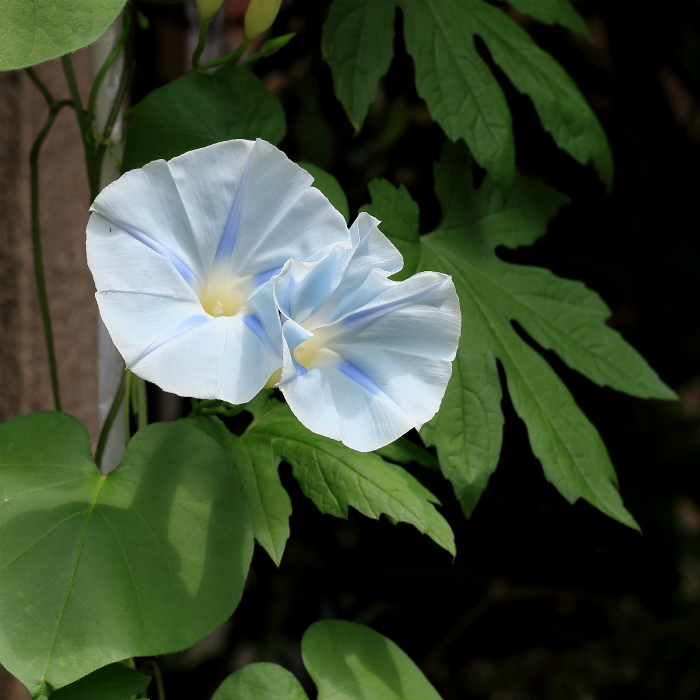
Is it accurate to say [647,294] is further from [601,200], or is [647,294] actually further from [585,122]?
[585,122]

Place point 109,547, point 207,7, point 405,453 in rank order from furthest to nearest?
point 405,453
point 207,7
point 109,547

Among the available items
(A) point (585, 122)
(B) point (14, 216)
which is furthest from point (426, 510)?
(B) point (14, 216)

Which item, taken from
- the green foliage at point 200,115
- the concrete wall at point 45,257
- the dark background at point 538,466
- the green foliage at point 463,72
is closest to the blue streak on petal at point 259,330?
the green foliage at point 200,115


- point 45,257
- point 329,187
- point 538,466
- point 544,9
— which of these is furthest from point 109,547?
point 538,466

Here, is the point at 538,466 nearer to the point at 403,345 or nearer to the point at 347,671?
the point at 347,671

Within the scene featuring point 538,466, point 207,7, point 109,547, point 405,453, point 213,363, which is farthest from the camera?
point 538,466

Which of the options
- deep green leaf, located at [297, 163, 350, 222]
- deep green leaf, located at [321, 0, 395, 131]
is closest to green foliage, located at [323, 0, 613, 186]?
deep green leaf, located at [321, 0, 395, 131]
